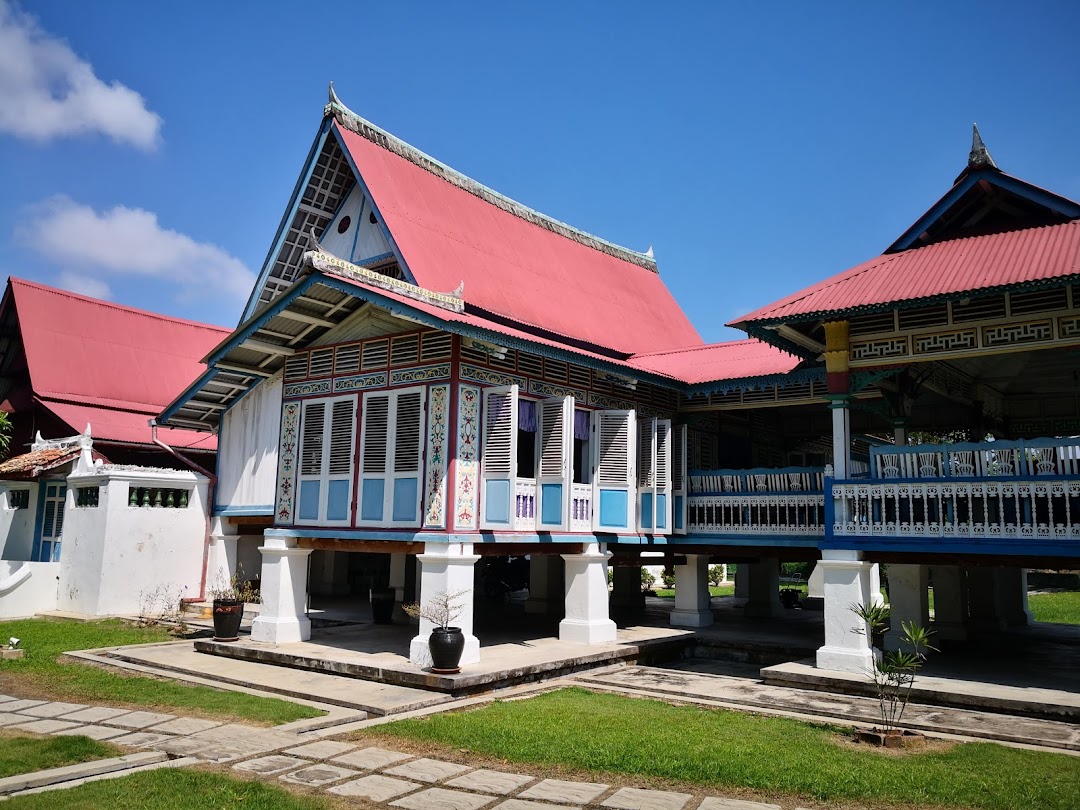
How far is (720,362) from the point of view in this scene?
16.3m

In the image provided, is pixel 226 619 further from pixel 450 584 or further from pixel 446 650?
pixel 446 650

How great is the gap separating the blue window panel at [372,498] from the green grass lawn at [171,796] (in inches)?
252

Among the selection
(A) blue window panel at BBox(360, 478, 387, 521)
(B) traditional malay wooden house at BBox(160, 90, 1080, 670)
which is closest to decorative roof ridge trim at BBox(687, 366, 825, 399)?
(B) traditional malay wooden house at BBox(160, 90, 1080, 670)

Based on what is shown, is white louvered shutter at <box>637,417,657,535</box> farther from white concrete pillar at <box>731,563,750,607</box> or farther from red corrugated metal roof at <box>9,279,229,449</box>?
white concrete pillar at <box>731,563,750,607</box>

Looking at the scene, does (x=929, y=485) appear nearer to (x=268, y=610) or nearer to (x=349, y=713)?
(x=349, y=713)

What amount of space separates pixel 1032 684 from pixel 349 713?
8139 millimetres

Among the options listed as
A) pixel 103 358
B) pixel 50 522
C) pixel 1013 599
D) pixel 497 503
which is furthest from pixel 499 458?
pixel 103 358

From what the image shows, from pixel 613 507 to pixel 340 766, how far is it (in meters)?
7.61

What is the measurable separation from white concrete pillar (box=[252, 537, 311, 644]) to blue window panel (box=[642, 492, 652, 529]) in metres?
5.56

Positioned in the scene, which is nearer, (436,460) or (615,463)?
(436,460)

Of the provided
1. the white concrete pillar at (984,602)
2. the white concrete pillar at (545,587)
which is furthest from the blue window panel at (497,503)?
the white concrete pillar at (984,602)

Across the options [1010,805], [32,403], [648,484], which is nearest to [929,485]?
[648,484]

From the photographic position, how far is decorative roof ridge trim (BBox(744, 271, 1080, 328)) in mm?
10031

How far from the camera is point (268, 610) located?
13.9 metres
